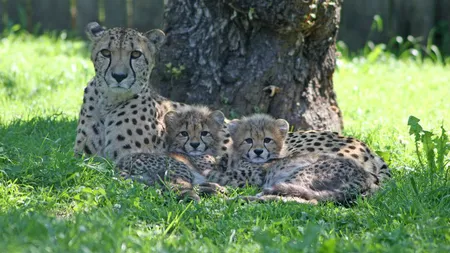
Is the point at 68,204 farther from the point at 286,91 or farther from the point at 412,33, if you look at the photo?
the point at 412,33

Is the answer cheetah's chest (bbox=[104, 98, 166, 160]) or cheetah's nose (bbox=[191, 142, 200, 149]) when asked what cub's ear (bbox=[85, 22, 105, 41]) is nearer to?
cheetah's chest (bbox=[104, 98, 166, 160])

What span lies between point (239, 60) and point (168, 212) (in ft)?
9.38

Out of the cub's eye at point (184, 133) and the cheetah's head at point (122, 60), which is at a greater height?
the cheetah's head at point (122, 60)

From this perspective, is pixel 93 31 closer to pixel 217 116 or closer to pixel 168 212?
pixel 217 116

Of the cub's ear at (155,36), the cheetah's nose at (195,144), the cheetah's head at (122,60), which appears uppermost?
the cub's ear at (155,36)

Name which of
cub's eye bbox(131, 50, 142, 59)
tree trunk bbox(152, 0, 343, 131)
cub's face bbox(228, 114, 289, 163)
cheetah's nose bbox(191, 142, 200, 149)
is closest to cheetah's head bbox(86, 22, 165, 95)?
cub's eye bbox(131, 50, 142, 59)

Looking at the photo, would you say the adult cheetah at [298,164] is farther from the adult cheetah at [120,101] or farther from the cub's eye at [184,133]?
the adult cheetah at [120,101]

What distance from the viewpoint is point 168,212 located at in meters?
4.79

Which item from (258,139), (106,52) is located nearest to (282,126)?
(258,139)

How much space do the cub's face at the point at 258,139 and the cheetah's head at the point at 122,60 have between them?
0.88 metres

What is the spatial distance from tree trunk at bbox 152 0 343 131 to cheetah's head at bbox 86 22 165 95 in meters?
1.07

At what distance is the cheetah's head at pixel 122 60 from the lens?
611 cm

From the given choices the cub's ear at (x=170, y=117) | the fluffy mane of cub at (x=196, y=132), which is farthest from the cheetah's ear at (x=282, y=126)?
the cub's ear at (x=170, y=117)

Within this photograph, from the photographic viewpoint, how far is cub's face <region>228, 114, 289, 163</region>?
632 cm
